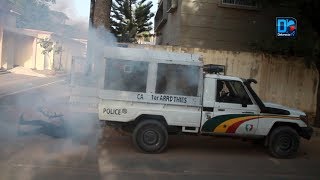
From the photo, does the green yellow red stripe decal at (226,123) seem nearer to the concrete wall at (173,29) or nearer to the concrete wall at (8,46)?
the concrete wall at (8,46)

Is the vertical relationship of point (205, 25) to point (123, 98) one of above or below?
above

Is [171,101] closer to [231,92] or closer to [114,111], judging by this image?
[114,111]

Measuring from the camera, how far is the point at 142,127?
31.4ft

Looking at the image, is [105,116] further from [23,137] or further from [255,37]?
[255,37]

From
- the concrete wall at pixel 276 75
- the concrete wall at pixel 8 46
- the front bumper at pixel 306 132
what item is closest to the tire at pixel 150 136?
the front bumper at pixel 306 132

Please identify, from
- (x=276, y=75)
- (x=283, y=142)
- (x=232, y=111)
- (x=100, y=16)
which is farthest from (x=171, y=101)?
(x=276, y=75)

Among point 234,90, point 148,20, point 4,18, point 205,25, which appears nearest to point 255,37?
point 205,25

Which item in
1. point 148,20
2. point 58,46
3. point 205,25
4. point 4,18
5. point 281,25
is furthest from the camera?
point 148,20

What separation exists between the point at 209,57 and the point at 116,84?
21.4 feet

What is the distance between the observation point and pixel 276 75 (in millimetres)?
15789

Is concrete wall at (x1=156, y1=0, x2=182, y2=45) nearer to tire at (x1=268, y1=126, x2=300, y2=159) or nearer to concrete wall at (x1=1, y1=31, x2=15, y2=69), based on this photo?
concrete wall at (x1=1, y1=31, x2=15, y2=69)

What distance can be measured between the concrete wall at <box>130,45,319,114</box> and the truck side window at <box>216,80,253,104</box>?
5.51m

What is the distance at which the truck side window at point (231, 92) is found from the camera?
32.2 feet

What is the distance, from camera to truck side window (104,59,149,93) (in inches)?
372
